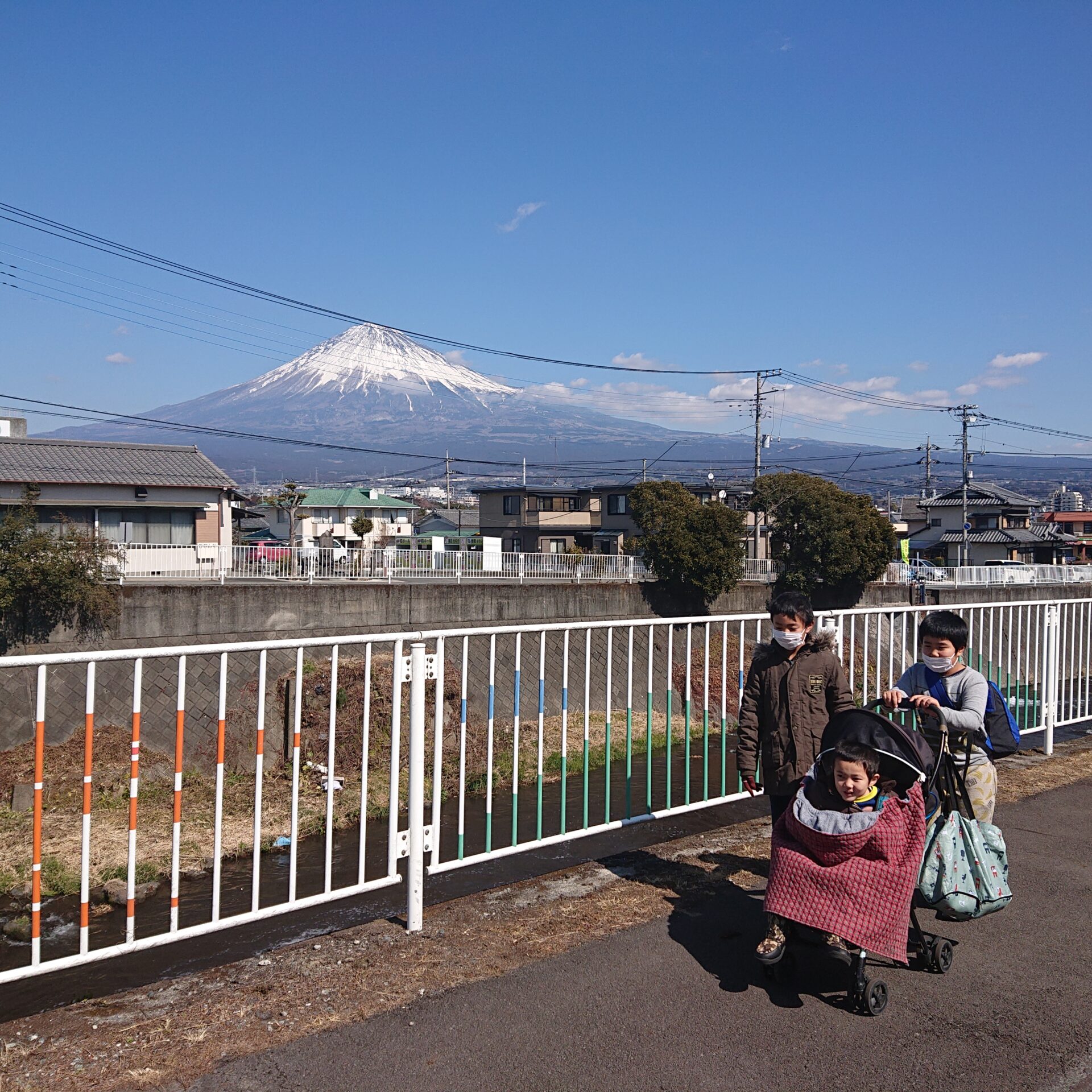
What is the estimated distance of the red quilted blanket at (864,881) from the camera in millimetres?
2766

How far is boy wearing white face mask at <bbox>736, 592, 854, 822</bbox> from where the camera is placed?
3.50 meters

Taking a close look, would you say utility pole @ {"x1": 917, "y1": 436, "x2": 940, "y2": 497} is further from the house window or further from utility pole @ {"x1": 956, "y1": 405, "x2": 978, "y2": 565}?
the house window

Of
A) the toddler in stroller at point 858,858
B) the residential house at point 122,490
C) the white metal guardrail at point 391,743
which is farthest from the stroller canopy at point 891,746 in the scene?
the residential house at point 122,490

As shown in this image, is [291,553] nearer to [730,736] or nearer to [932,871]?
[730,736]

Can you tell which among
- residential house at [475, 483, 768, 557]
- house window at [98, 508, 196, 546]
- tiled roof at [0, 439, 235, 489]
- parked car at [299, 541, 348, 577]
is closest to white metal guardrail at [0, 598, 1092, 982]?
parked car at [299, 541, 348, 577]

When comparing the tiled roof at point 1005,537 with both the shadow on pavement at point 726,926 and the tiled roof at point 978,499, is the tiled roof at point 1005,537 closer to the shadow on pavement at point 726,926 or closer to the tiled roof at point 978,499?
the tiled roof at point 978,499

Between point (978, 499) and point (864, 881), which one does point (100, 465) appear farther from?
point (978, 499)

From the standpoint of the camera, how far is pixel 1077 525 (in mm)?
74938

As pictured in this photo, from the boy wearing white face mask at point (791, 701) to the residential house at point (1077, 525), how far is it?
67764 mm

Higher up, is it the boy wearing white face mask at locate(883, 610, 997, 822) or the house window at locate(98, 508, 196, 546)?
the house window at locate(98, 508, 196, 546)

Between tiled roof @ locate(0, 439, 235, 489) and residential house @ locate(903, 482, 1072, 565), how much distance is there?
41.5 m

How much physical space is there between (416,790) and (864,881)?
1.65m

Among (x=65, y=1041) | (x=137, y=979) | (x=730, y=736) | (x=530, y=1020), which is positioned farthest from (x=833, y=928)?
(x=730, y=736)

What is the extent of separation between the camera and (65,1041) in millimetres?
2570
